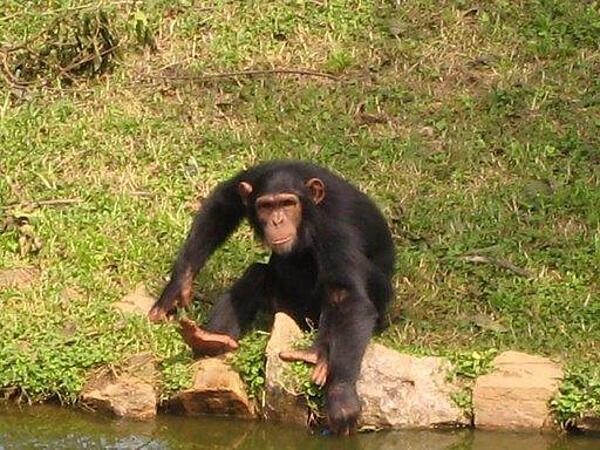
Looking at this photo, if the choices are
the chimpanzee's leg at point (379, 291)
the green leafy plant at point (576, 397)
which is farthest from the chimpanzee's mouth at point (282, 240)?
the green leafy plant at point (576, 397)

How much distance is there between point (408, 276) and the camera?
980 cm

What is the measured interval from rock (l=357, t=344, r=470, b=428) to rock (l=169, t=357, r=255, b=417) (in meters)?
0.74

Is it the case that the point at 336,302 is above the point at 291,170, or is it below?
below

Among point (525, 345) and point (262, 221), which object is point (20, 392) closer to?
point (262, 221)

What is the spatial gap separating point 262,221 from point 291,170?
39 cm

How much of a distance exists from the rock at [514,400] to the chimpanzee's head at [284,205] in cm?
156

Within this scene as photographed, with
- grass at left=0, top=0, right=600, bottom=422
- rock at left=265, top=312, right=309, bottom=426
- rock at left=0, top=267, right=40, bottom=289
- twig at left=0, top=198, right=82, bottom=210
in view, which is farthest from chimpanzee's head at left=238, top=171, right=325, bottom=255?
twig at left=0, top=198, right=82, bottom=210

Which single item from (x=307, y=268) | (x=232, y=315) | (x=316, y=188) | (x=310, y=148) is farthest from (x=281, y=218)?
(x=310, y=148)

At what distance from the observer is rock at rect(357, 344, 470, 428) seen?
8.05 m

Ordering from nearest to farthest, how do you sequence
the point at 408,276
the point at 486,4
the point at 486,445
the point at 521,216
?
1. the point at 486,445
2. the point at 408,276
3. the point at 521,216
4. the point at 486,4

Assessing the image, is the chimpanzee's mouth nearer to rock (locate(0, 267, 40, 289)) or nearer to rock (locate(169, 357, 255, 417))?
rock (locate(169, 357, 255, 417))

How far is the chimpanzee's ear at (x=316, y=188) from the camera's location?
28.7 ft

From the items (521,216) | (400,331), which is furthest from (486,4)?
(400,331)

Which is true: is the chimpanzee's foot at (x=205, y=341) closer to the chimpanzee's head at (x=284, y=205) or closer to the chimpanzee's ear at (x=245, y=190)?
the chimpanzee's head at (x=284, y=205)
